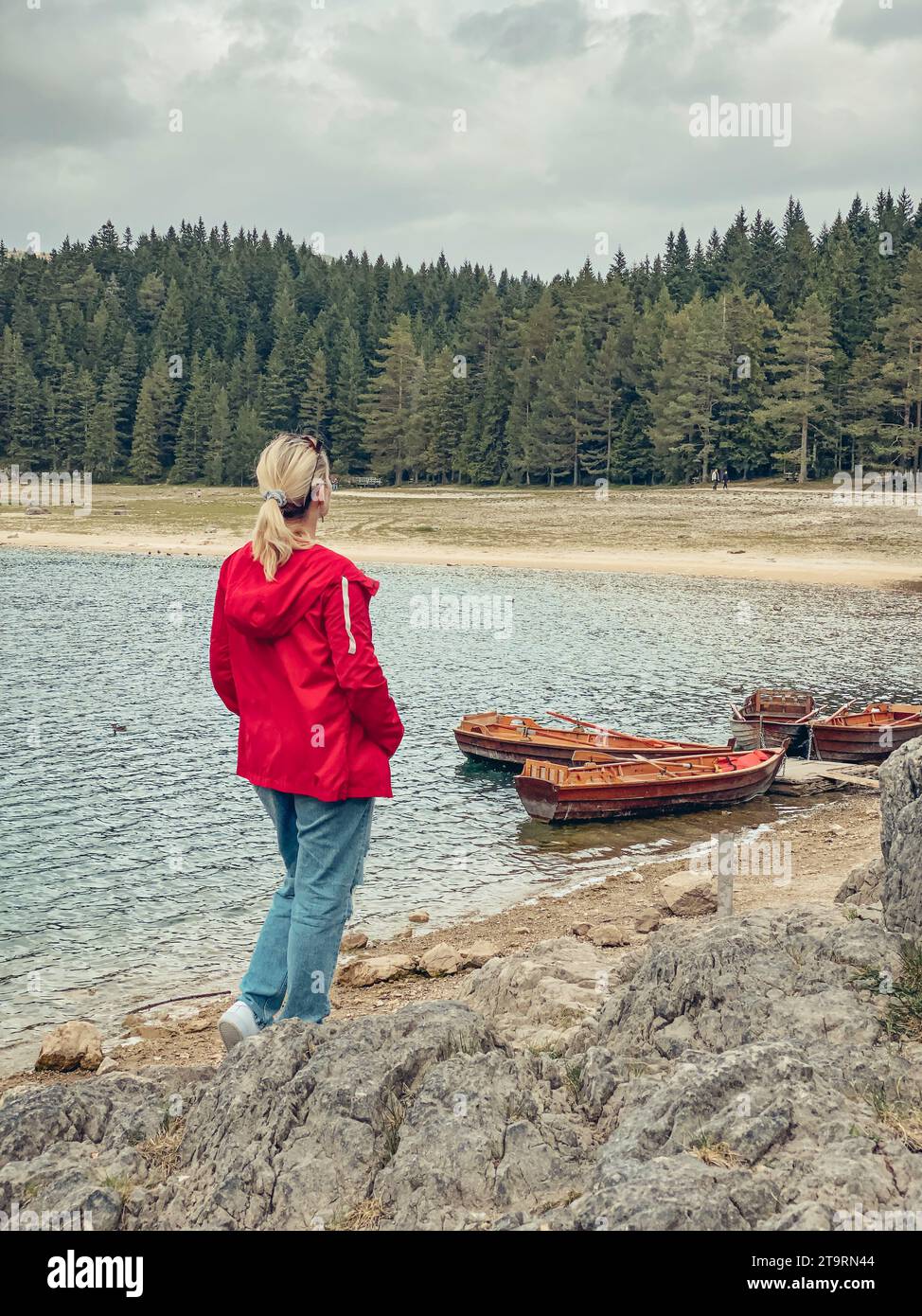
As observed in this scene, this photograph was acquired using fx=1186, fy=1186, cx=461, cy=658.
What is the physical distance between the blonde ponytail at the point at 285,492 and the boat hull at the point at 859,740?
20595 mm

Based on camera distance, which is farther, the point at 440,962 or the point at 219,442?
the point at 219,442

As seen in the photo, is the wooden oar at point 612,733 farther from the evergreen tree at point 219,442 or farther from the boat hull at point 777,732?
the evergreen tree at point 219,442

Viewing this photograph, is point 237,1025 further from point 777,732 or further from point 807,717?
point 807,717

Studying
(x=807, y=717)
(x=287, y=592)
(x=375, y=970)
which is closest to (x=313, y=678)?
(x=287, y=592)

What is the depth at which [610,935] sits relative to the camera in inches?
518

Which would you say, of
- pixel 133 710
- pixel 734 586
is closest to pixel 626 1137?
pixel 133 710

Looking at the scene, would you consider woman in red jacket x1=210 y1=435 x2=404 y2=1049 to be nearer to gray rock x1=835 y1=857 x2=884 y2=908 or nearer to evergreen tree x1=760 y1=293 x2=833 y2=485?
gray rock x1=835 y1=857 x2=884 y2=908

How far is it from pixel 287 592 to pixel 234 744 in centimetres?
2001

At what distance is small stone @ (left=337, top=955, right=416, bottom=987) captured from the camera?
12414 mm

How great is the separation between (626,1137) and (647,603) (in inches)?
1739

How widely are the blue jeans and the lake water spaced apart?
20.1 ft

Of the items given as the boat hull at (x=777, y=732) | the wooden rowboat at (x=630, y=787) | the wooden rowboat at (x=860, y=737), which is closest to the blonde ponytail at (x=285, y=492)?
the wooden rowboat at (x=630, y=787)

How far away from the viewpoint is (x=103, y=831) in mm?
18500

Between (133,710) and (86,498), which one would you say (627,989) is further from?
(86,498)
